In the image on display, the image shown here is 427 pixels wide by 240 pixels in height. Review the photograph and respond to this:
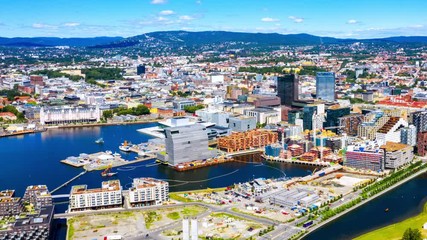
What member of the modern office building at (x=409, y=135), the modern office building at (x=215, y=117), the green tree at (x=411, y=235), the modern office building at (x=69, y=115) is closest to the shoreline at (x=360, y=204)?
the green tree at (x=411, y=235)

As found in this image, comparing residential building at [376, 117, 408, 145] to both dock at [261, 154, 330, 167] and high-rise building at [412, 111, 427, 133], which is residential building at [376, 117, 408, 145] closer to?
high-rise building at [412, 111, 427, 133]

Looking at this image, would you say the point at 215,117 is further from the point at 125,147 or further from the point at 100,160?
the point at 100,160

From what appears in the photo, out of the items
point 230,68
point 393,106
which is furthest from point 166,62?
point 393,106

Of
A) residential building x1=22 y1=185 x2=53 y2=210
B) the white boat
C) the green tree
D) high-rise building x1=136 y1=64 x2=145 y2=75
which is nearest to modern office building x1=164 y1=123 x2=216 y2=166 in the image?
the white boat

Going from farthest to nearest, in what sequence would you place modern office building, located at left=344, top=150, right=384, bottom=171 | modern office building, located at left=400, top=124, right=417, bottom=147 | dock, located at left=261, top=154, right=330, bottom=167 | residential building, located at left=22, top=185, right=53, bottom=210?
1. modern office building, located at left=400, top=124, right=417, bottom=147
2. dock, located at left=261, top=154, right=330, bottom=167
3. modern office building, located at left=344, top=150, right=384, bottom=171
4. residential building, located at left=22, top=185, right=53, bottom=210

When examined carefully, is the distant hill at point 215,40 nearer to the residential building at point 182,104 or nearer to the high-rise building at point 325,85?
the high-rise building at point 325,85

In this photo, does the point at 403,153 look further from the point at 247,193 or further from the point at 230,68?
the point at 230,68

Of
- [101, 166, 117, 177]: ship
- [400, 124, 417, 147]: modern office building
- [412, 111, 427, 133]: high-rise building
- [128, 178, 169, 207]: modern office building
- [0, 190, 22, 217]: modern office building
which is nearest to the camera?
[0, 190, 22, 217]: modern office building

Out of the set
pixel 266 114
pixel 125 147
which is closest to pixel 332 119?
pixel 266 114
